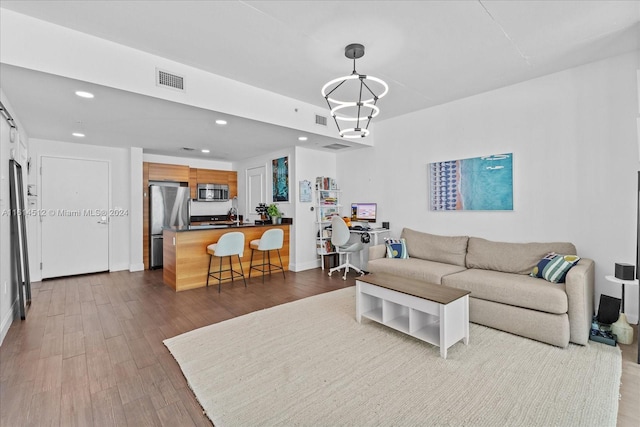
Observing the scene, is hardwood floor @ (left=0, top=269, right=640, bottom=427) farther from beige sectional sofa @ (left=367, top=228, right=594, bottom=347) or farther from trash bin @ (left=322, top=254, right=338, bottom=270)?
trash bin @ (left=322, top=254, right=338, bottom=270)

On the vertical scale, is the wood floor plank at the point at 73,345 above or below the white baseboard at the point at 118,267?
below

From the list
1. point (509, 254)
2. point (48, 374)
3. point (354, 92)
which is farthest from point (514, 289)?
point (48, 374)

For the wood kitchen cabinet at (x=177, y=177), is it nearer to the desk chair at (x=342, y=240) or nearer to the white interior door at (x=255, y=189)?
the white interior door at (x=255, y=189)

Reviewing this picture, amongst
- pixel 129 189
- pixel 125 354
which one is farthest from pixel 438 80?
pixel 129 189

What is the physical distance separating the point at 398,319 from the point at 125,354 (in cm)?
244

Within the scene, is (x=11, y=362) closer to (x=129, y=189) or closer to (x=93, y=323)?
(x=93, y=323)

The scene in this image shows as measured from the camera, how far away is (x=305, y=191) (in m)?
5.50

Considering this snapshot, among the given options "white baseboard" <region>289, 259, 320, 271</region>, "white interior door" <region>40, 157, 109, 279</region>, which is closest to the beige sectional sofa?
"white baseboard" <region>289, 259, 320, 271</region>

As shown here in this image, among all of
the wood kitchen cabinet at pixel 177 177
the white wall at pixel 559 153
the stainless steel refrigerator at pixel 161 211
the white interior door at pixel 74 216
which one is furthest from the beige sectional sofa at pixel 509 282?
the white interior door at pixel 74 216

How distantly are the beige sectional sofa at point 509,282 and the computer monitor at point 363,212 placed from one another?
3.94 ft

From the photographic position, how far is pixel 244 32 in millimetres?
2512

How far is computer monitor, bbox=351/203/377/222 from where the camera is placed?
5305 mm

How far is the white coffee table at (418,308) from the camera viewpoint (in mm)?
2309

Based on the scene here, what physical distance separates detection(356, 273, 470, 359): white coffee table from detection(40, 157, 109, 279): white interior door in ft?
16.8
